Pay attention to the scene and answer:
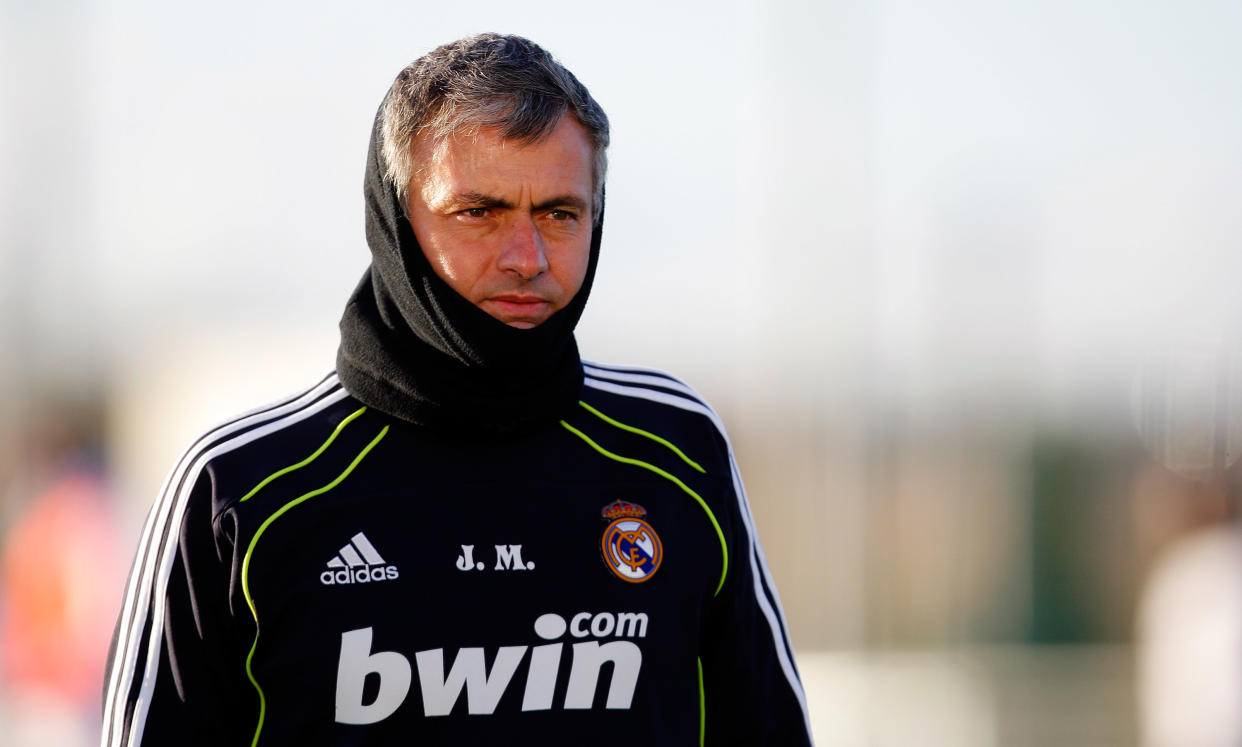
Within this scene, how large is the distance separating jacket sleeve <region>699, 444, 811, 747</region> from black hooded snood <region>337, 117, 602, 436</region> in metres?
0.40

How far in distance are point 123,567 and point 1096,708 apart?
7.40 meters

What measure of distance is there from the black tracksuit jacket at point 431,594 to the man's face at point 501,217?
249mm

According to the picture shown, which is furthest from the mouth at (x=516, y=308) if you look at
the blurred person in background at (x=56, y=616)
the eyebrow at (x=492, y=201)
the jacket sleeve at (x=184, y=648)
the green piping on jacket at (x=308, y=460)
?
the blurred person in background at (x=56, y=616)

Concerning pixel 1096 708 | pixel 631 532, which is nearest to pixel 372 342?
pixel 631 532

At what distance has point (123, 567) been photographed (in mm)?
7180

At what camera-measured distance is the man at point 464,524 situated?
2.16m

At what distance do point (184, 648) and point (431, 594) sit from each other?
15.0 inches

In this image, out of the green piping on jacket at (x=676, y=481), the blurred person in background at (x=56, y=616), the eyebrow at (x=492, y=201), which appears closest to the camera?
the eyebrow at (x=492, y=201)

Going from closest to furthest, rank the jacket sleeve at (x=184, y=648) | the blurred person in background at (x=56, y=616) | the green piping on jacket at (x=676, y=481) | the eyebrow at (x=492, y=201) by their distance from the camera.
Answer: the jacket sleeve at (x=184, y=648), the eyebrow at (x=492, y=201), the green piping on jacket at (x=676, y=481), the blurred person in background at (x=56, y=616)

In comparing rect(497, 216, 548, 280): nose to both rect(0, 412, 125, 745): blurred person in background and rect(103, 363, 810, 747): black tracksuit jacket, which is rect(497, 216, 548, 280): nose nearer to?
rect(103, 363, 810, 747): black tracksuit jacket

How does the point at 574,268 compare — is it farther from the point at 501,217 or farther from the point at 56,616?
the point at 56,616

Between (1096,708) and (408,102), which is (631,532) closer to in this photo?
(408,102)

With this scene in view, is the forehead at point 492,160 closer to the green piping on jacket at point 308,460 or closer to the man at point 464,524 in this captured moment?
the man at point 464,524

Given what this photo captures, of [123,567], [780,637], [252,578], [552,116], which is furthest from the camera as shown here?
[123,567]
